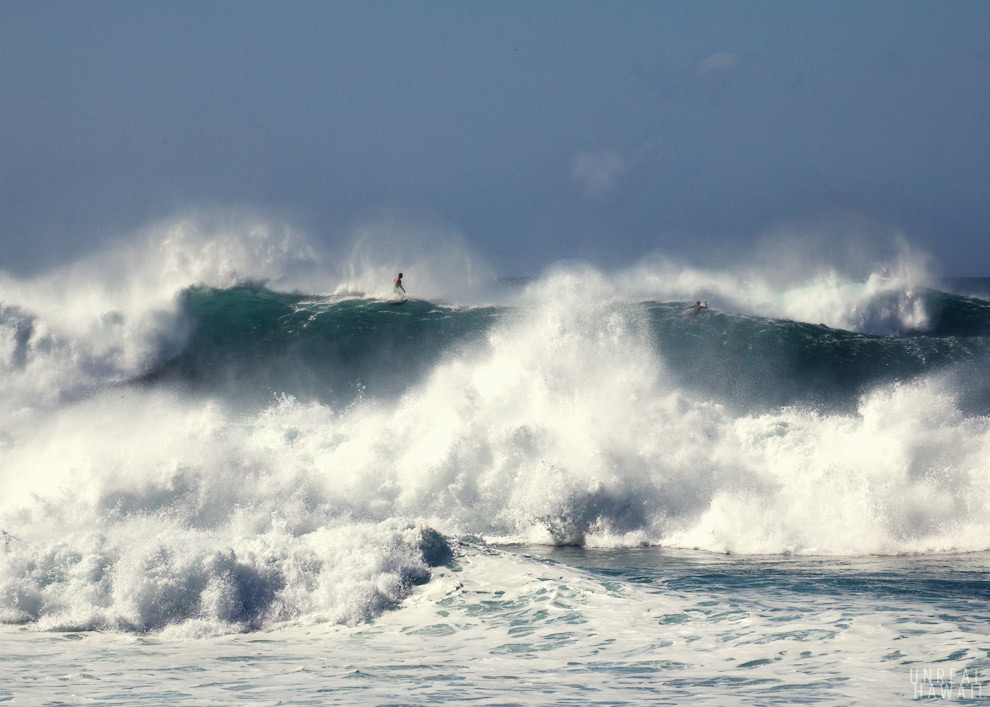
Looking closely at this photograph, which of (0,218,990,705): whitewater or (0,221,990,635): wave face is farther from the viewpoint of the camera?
(0,221,990,635): wave face

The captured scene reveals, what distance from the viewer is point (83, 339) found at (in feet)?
70.8

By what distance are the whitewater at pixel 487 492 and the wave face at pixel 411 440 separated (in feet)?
0.18

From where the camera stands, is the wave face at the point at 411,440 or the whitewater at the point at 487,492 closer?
the whitewater at the point at 487,492

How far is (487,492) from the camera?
1494 cm

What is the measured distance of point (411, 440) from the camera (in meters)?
16.1

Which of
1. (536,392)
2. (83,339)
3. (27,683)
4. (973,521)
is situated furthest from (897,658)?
(83,339)

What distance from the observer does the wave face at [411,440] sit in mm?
9750

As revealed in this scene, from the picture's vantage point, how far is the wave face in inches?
384

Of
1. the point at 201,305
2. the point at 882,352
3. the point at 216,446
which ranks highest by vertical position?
the point at 201,305

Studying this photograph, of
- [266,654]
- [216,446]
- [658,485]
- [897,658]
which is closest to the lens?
[897,658]

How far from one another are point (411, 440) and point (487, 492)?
6.48ft

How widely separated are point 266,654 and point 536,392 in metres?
9.65

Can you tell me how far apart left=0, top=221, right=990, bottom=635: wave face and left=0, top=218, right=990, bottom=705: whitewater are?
0.18 ft

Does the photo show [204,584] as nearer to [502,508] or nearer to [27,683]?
[27,683]
